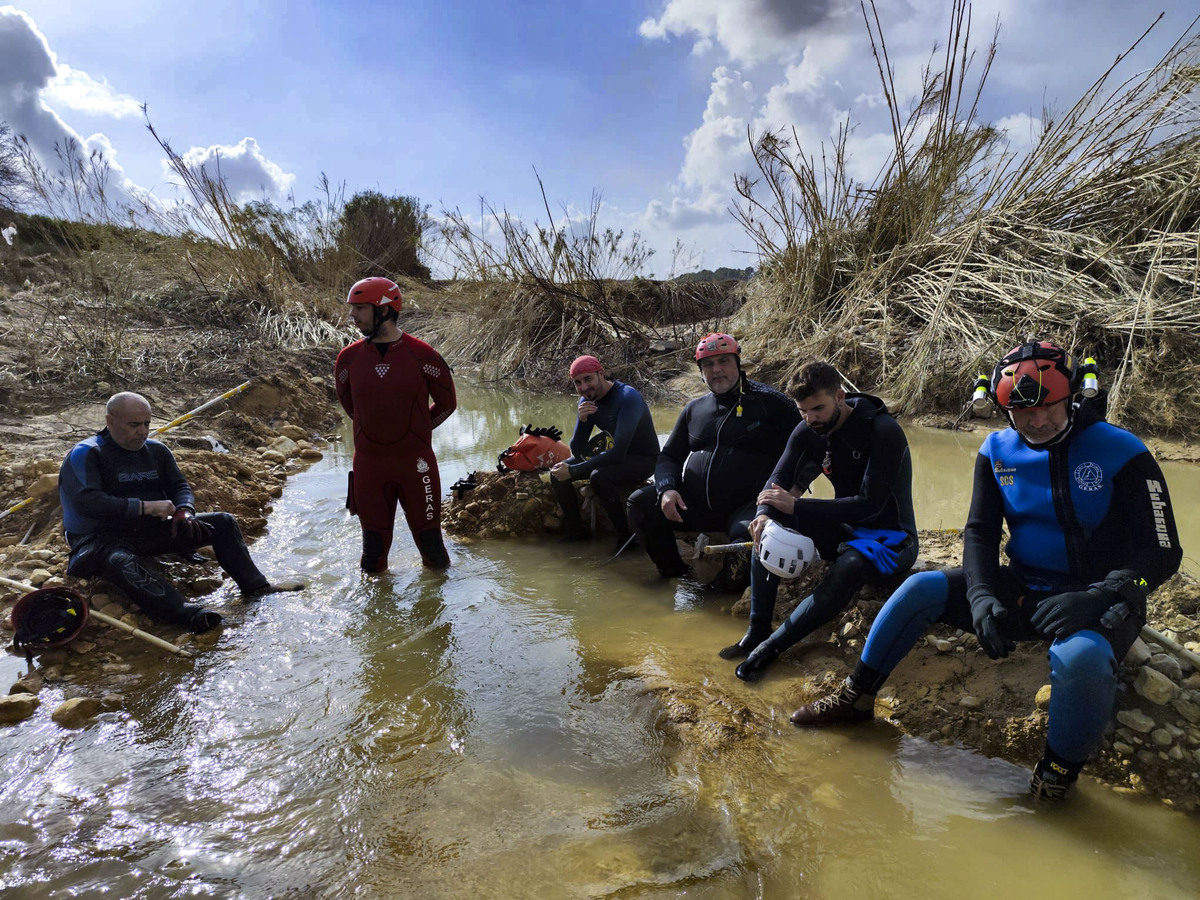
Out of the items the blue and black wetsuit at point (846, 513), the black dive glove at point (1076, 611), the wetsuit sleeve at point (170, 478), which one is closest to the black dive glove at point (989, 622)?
the black dive glove at point (1076, 611)

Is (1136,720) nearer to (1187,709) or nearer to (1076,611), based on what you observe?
(1187,709)

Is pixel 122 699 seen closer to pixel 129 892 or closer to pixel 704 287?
pixel 129 892

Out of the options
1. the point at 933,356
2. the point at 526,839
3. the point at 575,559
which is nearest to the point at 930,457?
the point at 933,356

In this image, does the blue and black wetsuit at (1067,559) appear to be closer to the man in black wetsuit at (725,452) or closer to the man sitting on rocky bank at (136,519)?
the man in black wetsuit at (725,452)

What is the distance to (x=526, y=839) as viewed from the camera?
2.20 m

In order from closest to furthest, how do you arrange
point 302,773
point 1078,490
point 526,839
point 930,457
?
point 526,839 < point 1078,490 < point 302,773 < point 930,457

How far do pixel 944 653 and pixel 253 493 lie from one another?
530cm

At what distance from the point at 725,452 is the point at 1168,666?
225 centimetres

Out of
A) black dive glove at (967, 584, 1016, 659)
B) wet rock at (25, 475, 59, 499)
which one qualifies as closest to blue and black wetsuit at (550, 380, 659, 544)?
black dive glove at (967, 584, 1016, 659)

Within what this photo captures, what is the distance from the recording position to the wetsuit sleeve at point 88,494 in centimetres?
378

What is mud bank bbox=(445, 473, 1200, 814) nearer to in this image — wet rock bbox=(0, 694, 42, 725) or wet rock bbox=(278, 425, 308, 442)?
wet rock bbox=(0, 694, 42, 725)

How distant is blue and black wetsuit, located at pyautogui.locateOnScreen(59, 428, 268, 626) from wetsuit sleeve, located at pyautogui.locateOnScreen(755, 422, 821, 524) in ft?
10.3

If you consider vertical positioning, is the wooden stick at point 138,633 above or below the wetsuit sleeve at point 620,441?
below

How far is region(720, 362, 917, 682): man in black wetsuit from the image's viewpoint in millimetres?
3121
